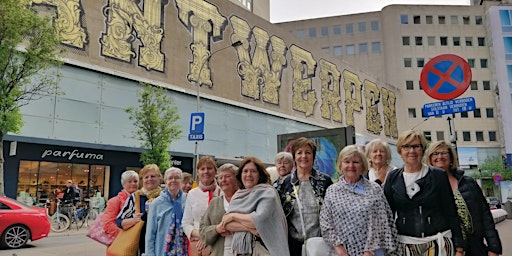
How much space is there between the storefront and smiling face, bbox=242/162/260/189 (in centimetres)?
1779

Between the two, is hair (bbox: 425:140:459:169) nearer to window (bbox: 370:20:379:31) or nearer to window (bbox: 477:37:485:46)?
window (bbox: 370:20:379:31)

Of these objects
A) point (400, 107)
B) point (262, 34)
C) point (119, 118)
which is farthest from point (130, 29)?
point (400, 107)

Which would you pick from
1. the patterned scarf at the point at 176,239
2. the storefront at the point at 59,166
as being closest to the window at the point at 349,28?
the storefront at the point at 59,166

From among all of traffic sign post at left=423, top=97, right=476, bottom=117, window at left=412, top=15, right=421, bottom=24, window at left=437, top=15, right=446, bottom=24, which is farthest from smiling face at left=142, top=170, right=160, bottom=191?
window at left=437, top=15, right=446, bottom=24

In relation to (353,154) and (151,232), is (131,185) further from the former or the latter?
(353,154)

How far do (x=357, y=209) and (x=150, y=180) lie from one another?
9.37 feet

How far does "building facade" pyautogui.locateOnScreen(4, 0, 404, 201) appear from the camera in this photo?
65.2 ft

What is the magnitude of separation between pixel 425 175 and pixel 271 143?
29.5 m

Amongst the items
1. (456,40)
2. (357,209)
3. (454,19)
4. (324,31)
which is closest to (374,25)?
(324,31)

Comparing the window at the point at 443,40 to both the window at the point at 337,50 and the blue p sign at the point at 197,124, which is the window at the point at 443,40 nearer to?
the window at the point at 337,50

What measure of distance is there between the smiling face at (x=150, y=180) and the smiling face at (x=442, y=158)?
3354 mm

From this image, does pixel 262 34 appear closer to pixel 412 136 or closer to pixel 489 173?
pixel 412 136

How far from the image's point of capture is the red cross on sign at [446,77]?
645 centimetres

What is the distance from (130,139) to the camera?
2284 centimetres
